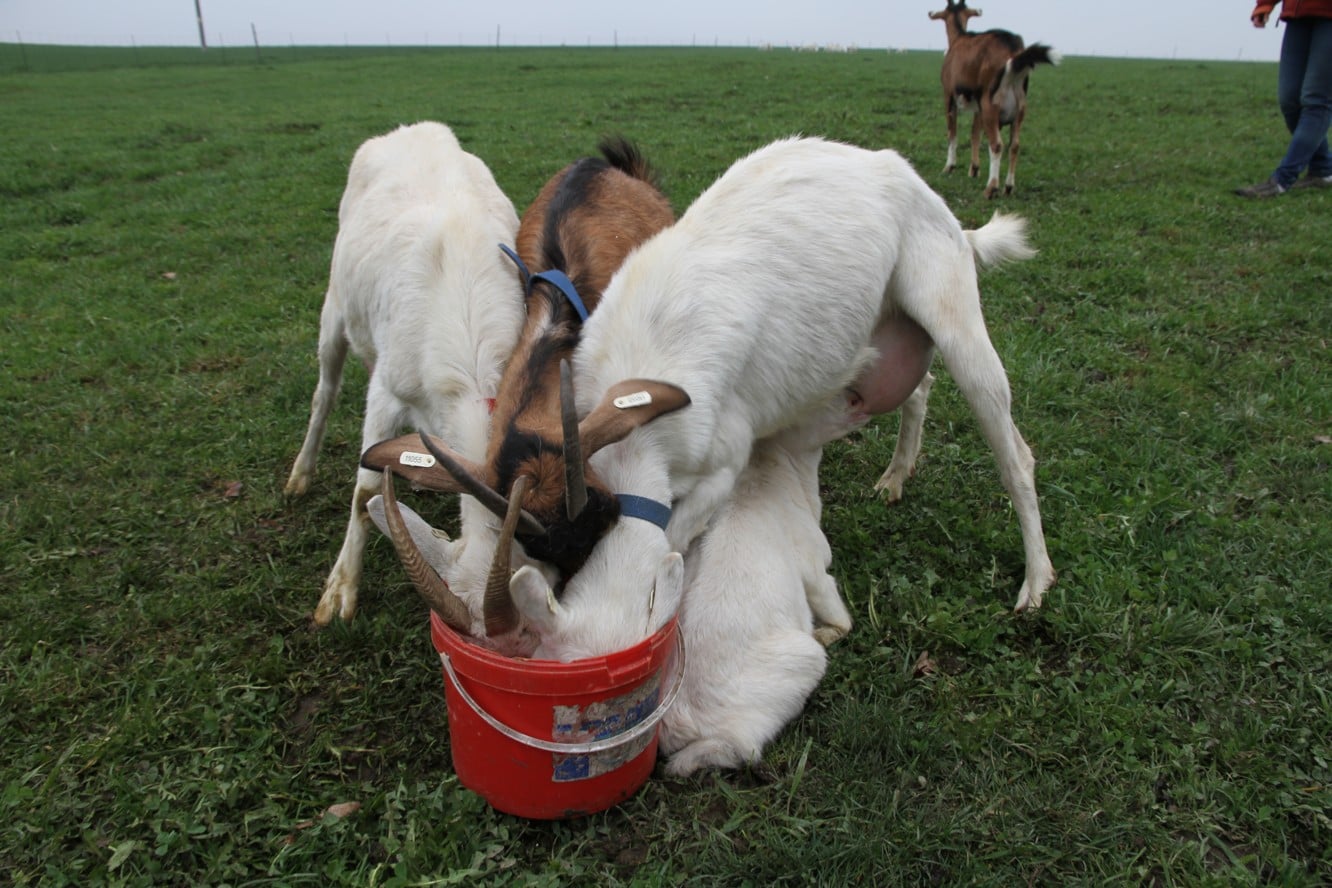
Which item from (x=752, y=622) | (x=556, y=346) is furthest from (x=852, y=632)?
(x=556, y=346)

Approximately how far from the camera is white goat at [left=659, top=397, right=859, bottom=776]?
276 centimetres

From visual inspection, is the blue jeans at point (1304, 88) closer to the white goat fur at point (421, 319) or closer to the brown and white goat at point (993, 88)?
the brown and white goat at point (993, 88)

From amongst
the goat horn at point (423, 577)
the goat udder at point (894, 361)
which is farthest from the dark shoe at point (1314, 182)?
the goat horn at point (423, 577)

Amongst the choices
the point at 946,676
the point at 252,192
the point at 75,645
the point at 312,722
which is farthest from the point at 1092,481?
the point at 252,192

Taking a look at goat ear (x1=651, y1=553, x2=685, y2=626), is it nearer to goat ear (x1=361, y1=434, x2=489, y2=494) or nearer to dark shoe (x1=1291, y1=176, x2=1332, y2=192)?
goat ear (x1=361, y1=434, x2=489, y2=494)

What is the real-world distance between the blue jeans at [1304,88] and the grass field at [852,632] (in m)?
1.09

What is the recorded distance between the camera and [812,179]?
3615mm

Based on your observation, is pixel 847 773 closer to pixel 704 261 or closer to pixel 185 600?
pixel 704 261

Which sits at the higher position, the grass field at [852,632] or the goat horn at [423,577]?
the goat horn at [423,577]

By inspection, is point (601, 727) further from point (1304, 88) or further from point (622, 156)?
point (1304, 88)

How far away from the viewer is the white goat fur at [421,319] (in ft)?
10.5

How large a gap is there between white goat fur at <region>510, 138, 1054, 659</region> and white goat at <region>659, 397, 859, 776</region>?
167mm

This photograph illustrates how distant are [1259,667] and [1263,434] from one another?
1.84 m

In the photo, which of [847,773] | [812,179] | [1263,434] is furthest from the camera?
[1263,434]
